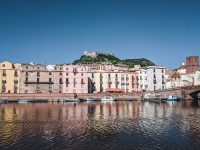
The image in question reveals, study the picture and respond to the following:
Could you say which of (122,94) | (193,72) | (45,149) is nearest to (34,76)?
(122,94)

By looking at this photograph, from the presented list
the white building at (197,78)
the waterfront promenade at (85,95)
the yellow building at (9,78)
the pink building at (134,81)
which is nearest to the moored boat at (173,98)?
the waterfront promenade at (85,95)

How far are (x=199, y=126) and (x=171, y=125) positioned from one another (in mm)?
4487

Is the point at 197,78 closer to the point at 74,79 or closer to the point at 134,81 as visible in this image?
the point at 134,81

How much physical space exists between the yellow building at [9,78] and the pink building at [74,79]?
889 inches

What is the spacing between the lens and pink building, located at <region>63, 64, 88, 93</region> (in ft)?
506

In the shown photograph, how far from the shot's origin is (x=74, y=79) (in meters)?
155

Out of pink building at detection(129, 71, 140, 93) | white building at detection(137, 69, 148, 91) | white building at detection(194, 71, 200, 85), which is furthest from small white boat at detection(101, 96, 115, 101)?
white building at detection(194, 71, 200, 85)

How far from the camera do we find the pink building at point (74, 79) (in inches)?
6073

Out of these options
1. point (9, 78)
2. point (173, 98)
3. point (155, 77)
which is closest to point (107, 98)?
point (173, 98)

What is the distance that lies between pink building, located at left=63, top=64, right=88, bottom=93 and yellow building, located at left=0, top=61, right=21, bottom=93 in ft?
74.1

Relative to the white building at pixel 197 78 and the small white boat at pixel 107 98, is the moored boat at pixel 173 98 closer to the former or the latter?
the small white boat at pixel 107 98

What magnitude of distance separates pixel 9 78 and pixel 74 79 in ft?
102

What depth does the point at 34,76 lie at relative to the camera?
14925cm

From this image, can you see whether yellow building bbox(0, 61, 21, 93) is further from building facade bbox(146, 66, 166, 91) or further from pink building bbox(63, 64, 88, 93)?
building facade bbox(146, 66, 166, 91)
